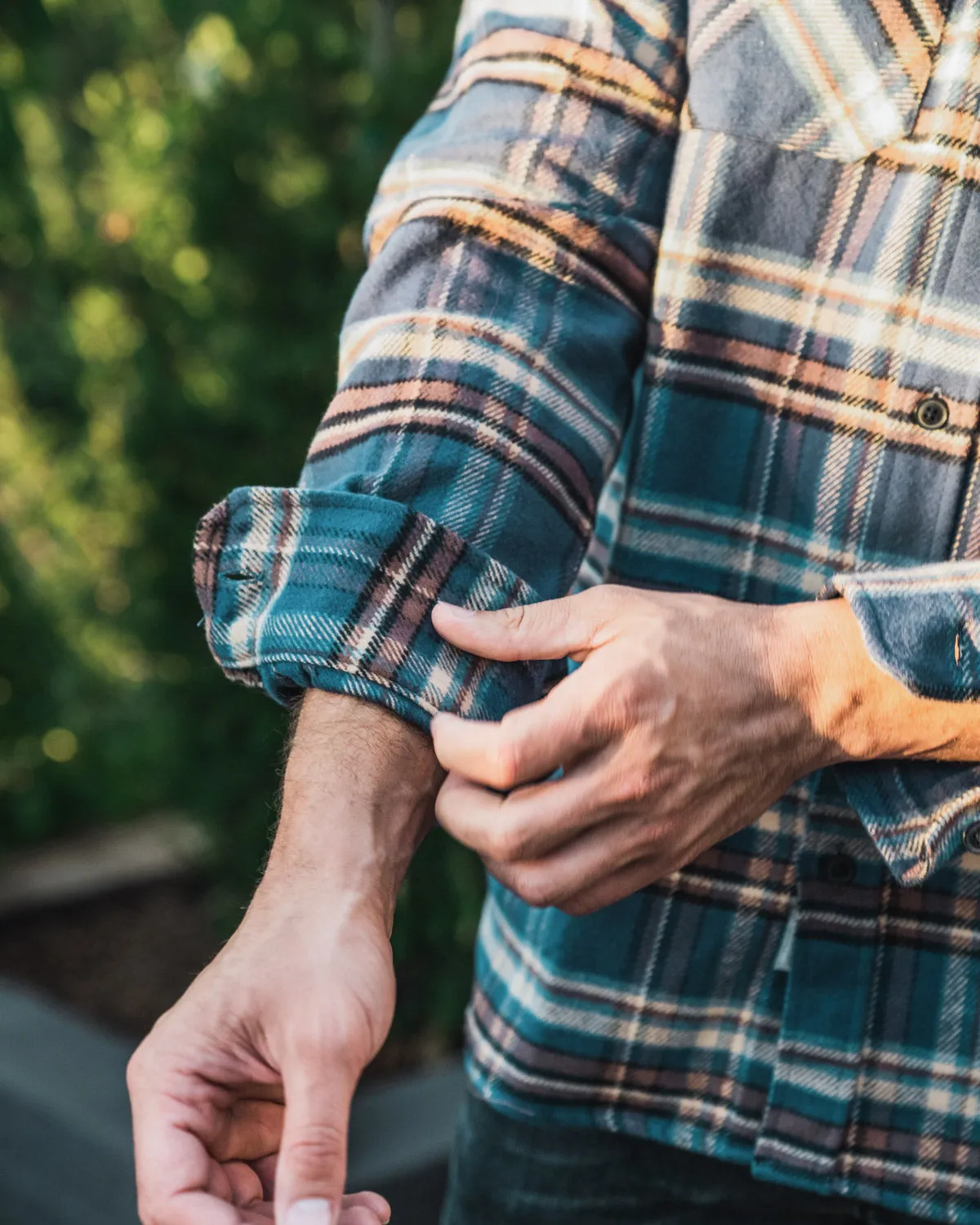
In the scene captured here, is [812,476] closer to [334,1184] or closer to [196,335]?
[334,1184]

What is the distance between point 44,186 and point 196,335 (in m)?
2.34

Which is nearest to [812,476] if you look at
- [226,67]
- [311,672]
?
[311,672]

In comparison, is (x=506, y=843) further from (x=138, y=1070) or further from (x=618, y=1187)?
(x=618, y=1187)

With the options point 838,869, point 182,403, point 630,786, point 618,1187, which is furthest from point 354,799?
point 182,403

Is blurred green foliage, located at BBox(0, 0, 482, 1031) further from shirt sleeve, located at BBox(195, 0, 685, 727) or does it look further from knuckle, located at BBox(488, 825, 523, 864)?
knuckle, located at BBox(488, 825, 523, 864)

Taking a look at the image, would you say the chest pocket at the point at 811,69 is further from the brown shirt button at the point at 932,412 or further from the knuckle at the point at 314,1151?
the knuckle at the point at 314,1151

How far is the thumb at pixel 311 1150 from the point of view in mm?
805

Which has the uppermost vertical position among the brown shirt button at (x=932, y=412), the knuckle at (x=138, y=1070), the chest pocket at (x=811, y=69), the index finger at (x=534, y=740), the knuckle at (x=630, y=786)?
the chest pocket at (x=811, y=69)

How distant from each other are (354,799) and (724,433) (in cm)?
57

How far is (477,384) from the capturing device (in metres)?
1.14

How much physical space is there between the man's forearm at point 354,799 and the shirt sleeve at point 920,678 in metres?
0.42

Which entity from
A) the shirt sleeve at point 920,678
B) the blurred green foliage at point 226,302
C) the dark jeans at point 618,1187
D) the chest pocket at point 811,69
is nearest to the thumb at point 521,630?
the shirt sleeve at point 920,678

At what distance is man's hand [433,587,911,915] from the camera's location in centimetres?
96

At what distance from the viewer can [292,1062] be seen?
83 cm
